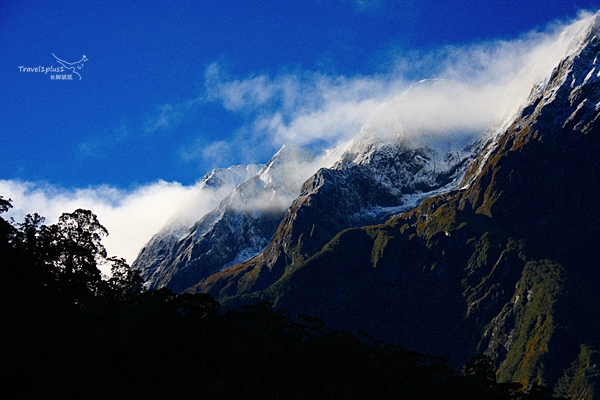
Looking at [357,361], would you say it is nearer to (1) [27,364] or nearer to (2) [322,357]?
(2) [322,357]

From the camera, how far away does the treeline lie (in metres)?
110

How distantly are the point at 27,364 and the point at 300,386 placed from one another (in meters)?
57.5

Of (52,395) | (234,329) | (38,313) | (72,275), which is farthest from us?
(234,329)

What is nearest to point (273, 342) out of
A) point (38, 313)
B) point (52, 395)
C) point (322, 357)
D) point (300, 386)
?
point (322, 357)

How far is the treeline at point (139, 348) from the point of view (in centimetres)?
10988

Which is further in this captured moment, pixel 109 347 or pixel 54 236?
pixel 54 236

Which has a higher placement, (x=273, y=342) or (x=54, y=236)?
(x=54, y=236)

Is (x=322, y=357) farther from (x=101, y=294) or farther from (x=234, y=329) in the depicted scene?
(x=101, y=294)

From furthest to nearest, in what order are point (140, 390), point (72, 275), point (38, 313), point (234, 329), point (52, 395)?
point (234, 329), point (72, 275), point (38, 313), point (140, 390), point (52, 395)

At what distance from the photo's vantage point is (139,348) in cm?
13250

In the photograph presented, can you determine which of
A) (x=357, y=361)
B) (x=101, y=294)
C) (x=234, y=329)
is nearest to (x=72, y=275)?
(x=101, y=294)

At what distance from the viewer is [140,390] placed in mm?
112625

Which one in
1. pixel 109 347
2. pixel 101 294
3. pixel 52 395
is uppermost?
pixel 101 294

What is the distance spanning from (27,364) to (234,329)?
242ft
